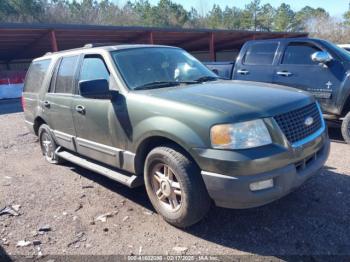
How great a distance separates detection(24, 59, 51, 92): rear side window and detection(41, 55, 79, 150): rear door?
46 cm

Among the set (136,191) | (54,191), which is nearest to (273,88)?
(136,191)

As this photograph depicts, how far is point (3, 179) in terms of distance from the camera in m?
5.50

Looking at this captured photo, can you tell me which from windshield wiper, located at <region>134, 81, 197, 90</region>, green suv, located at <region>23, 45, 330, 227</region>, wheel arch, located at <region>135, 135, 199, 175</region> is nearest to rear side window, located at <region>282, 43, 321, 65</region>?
green suv, located at <region>23, 45, 330, 227</region>

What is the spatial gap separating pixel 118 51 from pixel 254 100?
1.94m

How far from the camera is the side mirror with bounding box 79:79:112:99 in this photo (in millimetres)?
3689

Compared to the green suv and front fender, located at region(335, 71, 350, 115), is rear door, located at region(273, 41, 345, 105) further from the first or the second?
the green suv

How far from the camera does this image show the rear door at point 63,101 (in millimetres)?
4738

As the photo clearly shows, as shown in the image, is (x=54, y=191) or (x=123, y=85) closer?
(x=123, y=85)

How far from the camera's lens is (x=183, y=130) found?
3.11m

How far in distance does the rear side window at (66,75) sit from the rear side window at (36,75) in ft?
2.00

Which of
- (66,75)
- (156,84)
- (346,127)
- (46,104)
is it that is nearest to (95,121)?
(156,84)

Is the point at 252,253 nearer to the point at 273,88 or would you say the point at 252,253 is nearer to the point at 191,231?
the point at 191,231

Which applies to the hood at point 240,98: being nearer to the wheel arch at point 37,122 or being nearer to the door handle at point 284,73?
the door handle at point 284,73

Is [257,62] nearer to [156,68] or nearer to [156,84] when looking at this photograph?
[156,68]
